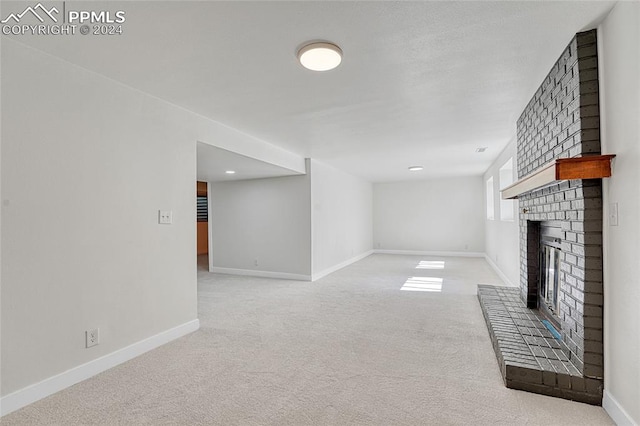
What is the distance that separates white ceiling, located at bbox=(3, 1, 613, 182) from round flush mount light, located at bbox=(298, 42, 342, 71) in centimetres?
5

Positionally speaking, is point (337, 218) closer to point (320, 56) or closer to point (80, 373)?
point (320, 56)

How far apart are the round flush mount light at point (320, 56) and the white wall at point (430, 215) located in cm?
764

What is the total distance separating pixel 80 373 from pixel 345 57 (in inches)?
113

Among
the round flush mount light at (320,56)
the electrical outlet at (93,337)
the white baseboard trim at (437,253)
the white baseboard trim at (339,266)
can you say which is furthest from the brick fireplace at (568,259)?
the white baseboard trim at (437,253)

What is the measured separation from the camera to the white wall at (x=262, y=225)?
225 inches

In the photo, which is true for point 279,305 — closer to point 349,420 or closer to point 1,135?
point 349,420

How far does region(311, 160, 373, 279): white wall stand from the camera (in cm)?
594

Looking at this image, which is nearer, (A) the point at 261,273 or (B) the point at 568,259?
(B) the point at 568,259

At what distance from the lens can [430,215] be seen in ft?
30.1

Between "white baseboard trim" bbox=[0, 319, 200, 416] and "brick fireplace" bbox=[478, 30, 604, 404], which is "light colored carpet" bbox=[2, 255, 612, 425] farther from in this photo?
"brick fireplace" bbox=[478, 30, 604, 404]

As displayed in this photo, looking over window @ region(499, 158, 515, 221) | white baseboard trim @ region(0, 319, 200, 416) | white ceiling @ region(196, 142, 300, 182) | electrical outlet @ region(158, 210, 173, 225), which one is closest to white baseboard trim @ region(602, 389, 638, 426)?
white baseboard trim @ region(0, 319, 200, 416)

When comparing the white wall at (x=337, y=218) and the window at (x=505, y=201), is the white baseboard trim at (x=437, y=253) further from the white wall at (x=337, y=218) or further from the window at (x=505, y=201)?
the window at (x=505, y=201)

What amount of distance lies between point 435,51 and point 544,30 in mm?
602

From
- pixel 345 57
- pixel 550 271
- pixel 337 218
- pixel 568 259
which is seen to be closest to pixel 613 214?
pixel 568 259
